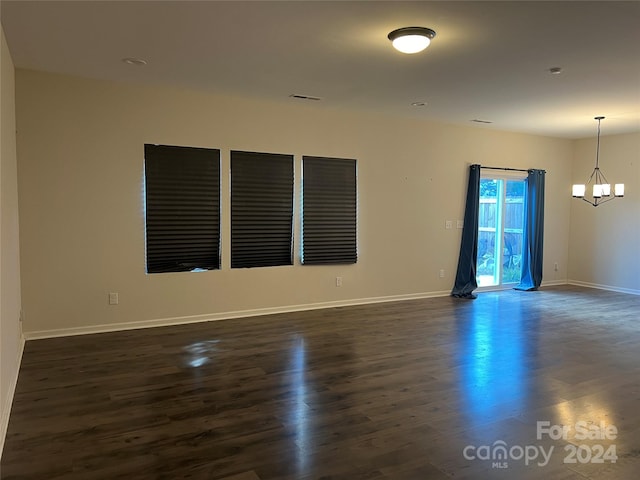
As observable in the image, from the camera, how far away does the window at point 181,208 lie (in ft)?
16.8

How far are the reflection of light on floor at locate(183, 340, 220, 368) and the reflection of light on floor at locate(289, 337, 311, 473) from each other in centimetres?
75

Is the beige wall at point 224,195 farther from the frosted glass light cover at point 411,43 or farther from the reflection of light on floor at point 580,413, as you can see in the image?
the reflection of light on floor at point 580,413

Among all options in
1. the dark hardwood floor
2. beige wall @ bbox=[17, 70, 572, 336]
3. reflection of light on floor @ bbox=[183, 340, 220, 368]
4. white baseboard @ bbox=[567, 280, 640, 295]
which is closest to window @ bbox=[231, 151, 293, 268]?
beige wall @ bbox=[17, 70, 572, 336]

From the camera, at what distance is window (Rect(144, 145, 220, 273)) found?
16.8 feet

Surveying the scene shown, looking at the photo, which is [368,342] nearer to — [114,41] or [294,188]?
[294,188]

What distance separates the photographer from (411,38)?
3.32 meters

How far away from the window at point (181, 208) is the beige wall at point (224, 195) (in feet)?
0.35

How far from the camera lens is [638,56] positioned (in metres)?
3.83

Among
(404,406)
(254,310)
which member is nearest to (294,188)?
(254,310)

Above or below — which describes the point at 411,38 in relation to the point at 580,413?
above

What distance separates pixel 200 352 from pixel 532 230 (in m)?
6.16

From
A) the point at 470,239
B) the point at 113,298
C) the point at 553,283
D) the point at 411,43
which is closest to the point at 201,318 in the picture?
the point at 113,298

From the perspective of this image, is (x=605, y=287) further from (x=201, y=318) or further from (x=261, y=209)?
(x=201, y=318)

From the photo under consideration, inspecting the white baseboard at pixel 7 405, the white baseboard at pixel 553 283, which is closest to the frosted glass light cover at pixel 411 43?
the white baseboard at pixel 7 405
